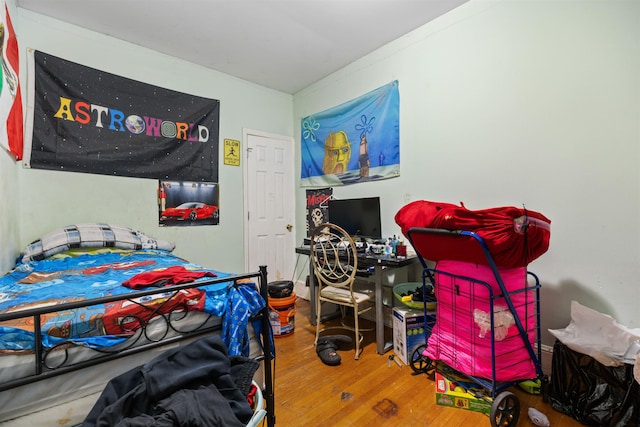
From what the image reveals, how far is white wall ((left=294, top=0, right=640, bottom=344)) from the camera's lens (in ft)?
5.44

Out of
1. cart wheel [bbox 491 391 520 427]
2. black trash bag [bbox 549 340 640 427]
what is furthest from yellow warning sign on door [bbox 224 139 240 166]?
black trash bag [bbox 549 340 640 427]

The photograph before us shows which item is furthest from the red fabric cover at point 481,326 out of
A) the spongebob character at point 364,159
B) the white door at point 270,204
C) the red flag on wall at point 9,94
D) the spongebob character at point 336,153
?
the red flag on wall at point 9,94

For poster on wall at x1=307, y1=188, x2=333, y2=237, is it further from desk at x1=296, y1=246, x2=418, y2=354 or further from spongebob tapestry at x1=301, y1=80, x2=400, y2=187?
desk at x1=296, y1=246, x2=418, y2=354

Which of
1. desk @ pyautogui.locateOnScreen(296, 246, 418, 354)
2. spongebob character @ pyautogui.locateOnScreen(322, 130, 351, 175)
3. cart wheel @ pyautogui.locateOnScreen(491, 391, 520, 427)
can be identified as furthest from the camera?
spongebob character @ pyautogui.locateOnScreen(322, 130, 351, 175)

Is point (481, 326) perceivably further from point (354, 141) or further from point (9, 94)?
point (9, 94)

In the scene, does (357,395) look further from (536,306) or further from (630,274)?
(630,274)

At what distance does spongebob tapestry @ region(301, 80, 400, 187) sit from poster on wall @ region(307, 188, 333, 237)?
11cm

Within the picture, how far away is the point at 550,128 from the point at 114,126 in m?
3.58

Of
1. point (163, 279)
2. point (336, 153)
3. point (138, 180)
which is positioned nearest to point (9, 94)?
point (138, 180)

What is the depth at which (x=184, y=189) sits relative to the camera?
3.12 metres

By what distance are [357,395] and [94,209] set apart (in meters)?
2.71

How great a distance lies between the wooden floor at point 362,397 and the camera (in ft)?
4.96

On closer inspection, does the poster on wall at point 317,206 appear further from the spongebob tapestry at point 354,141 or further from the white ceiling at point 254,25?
the white ceiling at point 254,25

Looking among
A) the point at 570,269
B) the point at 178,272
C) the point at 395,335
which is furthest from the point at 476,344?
the point at 178,272
